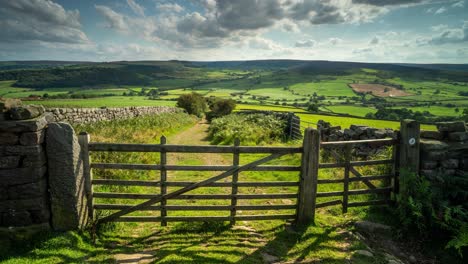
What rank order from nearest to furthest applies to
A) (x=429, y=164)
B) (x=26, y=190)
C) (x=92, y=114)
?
(x=26, y=190), (x=429, y=164), (x=92, y=114)

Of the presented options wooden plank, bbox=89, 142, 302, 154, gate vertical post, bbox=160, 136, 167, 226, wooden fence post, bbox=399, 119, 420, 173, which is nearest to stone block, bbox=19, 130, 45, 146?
wooden plank, bbox=89, 142, 302, 154

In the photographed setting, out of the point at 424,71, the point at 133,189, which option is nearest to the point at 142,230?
the point at 133,189

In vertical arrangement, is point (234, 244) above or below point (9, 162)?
below

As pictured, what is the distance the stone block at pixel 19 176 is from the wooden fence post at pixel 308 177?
5.53 metres

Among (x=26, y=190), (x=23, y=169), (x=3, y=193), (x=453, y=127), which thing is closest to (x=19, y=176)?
(x=23, y=169)

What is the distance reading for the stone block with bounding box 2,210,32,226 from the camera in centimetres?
527

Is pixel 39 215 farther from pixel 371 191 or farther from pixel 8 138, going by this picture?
pixel 371 191

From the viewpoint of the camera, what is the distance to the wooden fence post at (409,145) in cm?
702

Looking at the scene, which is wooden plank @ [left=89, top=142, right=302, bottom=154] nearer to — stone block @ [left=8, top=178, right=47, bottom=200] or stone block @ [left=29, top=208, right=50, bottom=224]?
stone block @ [left=8, top=178, right=47, bottom=200]

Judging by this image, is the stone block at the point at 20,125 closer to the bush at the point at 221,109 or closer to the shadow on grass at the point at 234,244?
A: the shadow on grass at the point at 234,244

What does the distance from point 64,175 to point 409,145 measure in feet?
27.1

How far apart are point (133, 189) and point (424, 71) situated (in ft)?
554

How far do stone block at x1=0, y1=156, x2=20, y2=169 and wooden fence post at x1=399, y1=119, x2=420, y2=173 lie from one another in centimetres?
877

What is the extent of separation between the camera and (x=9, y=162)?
5.09 m
